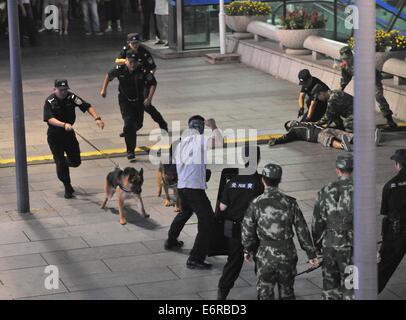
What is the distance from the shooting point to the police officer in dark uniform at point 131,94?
16406 millimetres

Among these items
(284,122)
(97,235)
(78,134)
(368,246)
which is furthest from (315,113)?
(368,246)

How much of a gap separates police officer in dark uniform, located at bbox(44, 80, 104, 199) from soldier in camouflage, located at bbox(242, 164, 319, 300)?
5.47m

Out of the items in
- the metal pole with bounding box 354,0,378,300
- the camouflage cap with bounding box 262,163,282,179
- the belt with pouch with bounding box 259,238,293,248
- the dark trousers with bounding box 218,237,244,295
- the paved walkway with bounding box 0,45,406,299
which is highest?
the metal pole with bounding box 354,0,378,300

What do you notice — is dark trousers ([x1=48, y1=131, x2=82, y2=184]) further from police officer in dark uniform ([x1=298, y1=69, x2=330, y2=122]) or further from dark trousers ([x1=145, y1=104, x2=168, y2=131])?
police officer in dark uniform ([x1=298, y1=69, x2=330, y2=122])

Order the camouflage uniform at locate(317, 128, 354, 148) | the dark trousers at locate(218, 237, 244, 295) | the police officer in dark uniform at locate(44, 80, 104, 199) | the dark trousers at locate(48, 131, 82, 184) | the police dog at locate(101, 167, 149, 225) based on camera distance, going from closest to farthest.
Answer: the dark trousers at locate(218, 237, 244, 295), the police dog at locate(101, 167, 149, 225), the police officer in dark uniform at locate(44, 80, 104, 199), the dark trousers at locate(48, 131, 82, 184), the camouflage uniform at locate(317, 128, 354, 148)

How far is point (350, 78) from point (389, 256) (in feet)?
26.5

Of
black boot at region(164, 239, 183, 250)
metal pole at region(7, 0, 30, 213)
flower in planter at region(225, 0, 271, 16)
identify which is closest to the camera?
black boot at region(164, 239, 183, 250)

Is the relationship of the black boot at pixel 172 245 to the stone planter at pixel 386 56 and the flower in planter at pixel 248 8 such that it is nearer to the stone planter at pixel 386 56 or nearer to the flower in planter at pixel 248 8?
the stone planter at pixel 386 56

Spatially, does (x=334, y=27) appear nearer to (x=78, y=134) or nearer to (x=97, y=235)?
(x=78, y=134)

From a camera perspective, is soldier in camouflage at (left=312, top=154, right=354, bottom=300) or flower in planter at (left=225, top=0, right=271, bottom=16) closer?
soldier in camouflage at (left=312, top=154, right=354, bottom=300)

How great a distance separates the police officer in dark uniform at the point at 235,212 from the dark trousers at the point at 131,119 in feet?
20.9

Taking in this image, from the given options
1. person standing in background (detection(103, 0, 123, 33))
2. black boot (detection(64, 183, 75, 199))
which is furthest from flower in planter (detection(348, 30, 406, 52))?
person standing in background (detection(103, 0, 123, 33))

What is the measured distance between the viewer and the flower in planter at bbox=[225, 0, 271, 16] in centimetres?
2625

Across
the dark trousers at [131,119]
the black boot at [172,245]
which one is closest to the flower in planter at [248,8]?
the dark trousers at [131,119]
